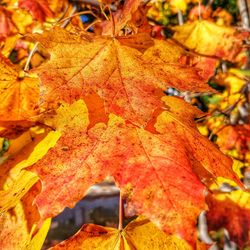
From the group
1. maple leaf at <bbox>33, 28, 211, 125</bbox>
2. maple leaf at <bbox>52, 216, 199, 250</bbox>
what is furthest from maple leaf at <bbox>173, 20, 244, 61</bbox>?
maple leaf at <bbox>52, 216, 199, 250</bbox>

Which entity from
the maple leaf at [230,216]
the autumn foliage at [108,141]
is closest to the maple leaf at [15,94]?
the autumn foliage at [108,141]

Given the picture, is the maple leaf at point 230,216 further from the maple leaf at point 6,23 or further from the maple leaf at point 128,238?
the maple leaf at point 6,23

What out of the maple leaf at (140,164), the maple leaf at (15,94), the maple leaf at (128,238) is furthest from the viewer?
the maple leaf at (15,94)

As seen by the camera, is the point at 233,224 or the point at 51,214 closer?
the point at 51,214

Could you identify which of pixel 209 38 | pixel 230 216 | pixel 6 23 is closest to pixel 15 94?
pixel 230 216

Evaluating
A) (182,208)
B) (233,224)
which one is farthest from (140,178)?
(233,224)

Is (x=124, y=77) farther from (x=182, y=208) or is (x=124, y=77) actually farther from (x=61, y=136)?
(x=182, y=208)
